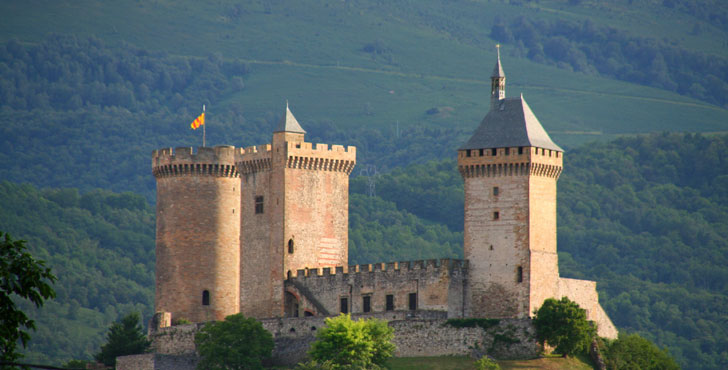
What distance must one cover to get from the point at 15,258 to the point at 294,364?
44481 millimetres

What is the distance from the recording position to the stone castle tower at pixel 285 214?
85.9 m

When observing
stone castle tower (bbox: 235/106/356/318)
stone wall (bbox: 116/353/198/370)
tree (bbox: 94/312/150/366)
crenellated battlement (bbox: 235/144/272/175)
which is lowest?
stone wall (bbox: 116/353/198/370)

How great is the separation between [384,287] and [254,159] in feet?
41.3

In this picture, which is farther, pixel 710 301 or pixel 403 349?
pixel 710 301

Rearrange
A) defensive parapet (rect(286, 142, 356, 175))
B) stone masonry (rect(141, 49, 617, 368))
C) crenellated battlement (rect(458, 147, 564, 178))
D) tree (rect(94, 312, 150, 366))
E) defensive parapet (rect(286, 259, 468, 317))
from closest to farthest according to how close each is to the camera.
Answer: stone masonry (rect(141, 49, 617, 368))
crenellated battlement (rect(458, 147, 564, 178))
defensive parapet (rect(286, 259, 468, 317))
tree (rect(94, 312, 150, 366))
defensive parapet (rect(286, 142, 356, 175))

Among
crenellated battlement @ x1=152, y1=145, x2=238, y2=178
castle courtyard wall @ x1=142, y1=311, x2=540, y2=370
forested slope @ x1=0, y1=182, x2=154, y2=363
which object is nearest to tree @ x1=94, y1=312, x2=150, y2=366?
castle courtyard wall @ x1=142, y1=311, x2=540, y2=370

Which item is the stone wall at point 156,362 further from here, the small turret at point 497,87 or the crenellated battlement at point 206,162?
the small turret at point 497,87

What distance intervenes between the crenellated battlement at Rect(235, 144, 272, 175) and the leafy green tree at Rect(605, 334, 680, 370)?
78.1 feet

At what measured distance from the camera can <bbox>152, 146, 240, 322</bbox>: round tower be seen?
296 feet

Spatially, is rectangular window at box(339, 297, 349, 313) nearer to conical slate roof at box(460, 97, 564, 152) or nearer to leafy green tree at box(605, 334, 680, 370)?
conical slate roof at box(460, 97, 564, 152)

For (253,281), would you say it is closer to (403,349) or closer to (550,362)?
(403,349)

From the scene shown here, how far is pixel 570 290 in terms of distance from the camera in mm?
81250

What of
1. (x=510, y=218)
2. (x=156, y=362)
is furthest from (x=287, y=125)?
(x=510, y=218)

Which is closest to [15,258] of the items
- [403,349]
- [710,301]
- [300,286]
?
[403,349]
